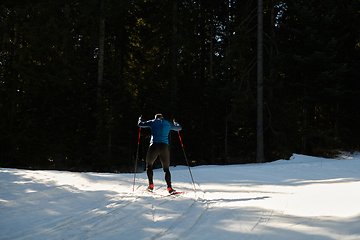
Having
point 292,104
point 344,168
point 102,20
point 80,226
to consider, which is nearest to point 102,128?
point 102,20

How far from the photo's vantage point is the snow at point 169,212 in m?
4.02

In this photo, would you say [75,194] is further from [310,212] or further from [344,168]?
[344,168]

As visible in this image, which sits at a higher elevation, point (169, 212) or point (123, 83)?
point (123, 83)

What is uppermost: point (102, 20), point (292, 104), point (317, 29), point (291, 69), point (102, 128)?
point (102, 20)

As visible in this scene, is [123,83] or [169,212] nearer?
[169,212]

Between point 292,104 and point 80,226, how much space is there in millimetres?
17826

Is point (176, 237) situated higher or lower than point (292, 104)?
lower

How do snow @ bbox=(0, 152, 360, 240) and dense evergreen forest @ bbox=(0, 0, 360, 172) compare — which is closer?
snow @ bbox=(0, 152, 360, 240)

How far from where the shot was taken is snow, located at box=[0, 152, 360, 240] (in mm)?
4020

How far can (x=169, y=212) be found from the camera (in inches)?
204

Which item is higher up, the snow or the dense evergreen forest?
the dense evergreen forest

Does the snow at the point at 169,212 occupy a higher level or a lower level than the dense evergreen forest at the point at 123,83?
lower

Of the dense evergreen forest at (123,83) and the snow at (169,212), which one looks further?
the dense evergreen forest at (123,83)

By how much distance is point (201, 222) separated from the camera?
4559 mm
